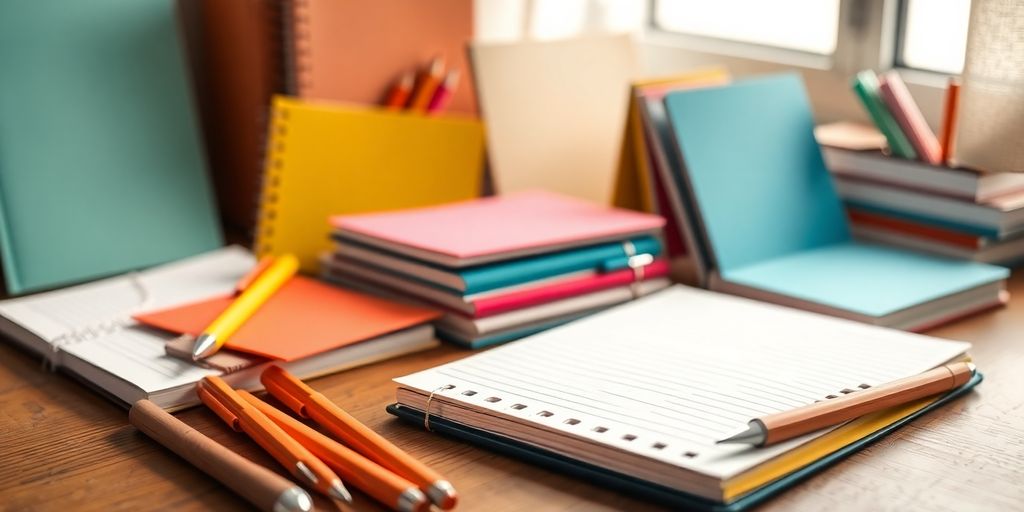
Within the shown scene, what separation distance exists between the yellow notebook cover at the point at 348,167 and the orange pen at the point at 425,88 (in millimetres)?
92

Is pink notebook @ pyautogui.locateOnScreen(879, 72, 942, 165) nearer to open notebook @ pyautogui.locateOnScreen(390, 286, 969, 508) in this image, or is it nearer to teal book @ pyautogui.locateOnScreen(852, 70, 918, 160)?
teal book @ pyautogui.locateOnScreen(852, 70, 918, 160)

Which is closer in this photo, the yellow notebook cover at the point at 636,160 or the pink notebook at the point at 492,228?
the pink notebook at the point at 492,228

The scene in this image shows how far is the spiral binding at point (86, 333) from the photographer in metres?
0.96

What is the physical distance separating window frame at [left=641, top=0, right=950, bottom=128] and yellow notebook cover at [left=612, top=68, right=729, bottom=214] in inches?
8.6

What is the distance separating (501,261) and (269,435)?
34cm

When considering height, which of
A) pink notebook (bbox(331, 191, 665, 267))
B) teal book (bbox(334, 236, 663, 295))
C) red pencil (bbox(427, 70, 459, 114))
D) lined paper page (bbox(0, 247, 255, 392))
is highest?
red pencil (bbox(427, 70, 459, 114))

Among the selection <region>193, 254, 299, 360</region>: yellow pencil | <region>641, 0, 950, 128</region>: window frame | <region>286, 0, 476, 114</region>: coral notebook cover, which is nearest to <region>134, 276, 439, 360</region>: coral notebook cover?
<region>193, 254, 299, 360</region>: yellow pencil

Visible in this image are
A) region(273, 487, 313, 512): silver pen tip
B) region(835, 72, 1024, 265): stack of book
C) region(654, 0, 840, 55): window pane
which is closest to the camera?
region(273, 487, 313, 512): silver pen tip

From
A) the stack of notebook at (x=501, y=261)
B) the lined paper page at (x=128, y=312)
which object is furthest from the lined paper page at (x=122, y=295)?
the stack of notebook at (x=501, y=261)

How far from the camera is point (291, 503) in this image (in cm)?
68

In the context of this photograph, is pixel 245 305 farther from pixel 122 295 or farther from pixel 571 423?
pixel 571 423

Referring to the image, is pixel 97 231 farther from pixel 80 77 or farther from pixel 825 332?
pixel 825 332

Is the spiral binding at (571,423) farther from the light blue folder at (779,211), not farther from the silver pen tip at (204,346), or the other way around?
the light blue folder at (779,211)

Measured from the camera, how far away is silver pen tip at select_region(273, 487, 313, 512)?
2.22 ft
